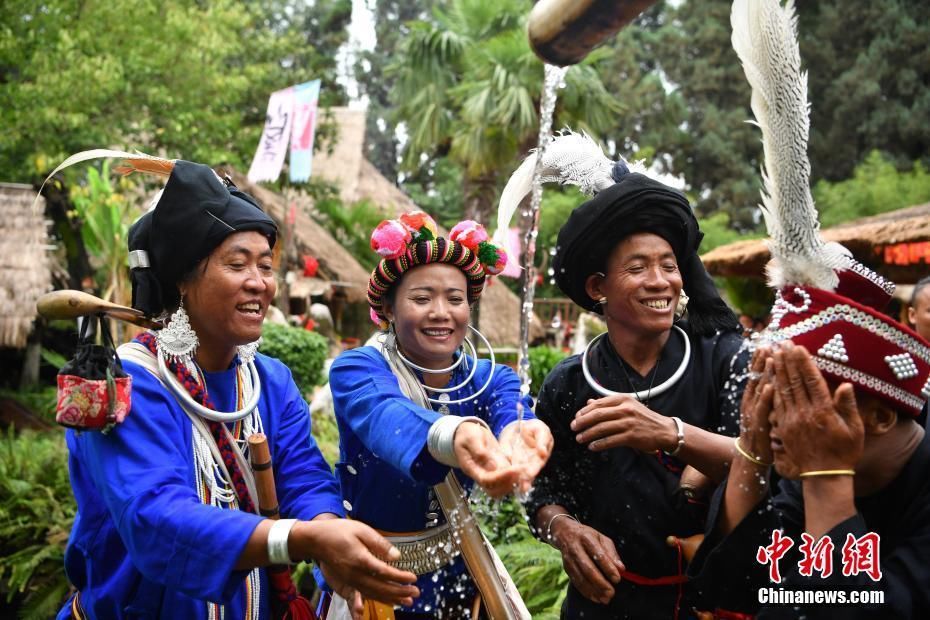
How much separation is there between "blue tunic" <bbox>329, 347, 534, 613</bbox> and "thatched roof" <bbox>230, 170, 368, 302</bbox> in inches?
660

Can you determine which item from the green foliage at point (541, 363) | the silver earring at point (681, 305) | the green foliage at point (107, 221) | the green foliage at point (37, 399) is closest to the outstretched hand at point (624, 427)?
the silver earring at point (681, 305)

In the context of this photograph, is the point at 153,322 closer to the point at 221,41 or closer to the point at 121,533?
the point at 121,533

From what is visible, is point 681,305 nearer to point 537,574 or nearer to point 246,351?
point 246,351

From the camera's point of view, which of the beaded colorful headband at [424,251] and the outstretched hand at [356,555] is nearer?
the outstretched hand at [356,555]

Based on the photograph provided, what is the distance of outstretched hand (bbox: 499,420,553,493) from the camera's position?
202 centimetres

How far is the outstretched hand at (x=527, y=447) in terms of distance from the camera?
2.02 meters

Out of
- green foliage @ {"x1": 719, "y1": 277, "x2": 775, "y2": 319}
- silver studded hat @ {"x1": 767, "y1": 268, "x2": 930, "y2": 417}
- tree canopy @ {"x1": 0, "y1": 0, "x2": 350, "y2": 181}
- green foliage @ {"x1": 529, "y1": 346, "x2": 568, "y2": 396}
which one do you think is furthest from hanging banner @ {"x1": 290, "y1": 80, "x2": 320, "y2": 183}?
silver studded hat @ {"x1": 767, "y1": 268, "x2": 930, "y2": 417}

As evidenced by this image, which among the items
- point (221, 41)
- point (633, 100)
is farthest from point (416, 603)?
point (633, 100)

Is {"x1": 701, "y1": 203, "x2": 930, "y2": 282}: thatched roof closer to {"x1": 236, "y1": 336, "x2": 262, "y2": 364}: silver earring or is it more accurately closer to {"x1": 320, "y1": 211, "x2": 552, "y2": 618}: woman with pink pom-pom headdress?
{"x1": 320, "y1": 211, "x2": 552, "y2": 618}: woman with pink pom-pom headdress

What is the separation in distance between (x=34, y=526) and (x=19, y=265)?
4.73m

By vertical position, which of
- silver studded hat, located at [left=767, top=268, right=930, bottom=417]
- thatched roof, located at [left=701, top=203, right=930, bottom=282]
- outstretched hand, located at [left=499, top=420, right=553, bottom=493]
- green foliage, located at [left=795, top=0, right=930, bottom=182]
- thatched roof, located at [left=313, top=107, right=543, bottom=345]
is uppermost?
green foliage, located at [left=795, top=0, right=930, bottom=182]

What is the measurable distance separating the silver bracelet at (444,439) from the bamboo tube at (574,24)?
0.96 meters

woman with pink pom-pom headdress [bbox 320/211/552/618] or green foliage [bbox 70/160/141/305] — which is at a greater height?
green foliage [bbox 70/160/141/305]

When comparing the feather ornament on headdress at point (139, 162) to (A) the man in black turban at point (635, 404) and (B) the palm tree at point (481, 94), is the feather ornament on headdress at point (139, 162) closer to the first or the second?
(A) the man in black turban at point (635, 404)
